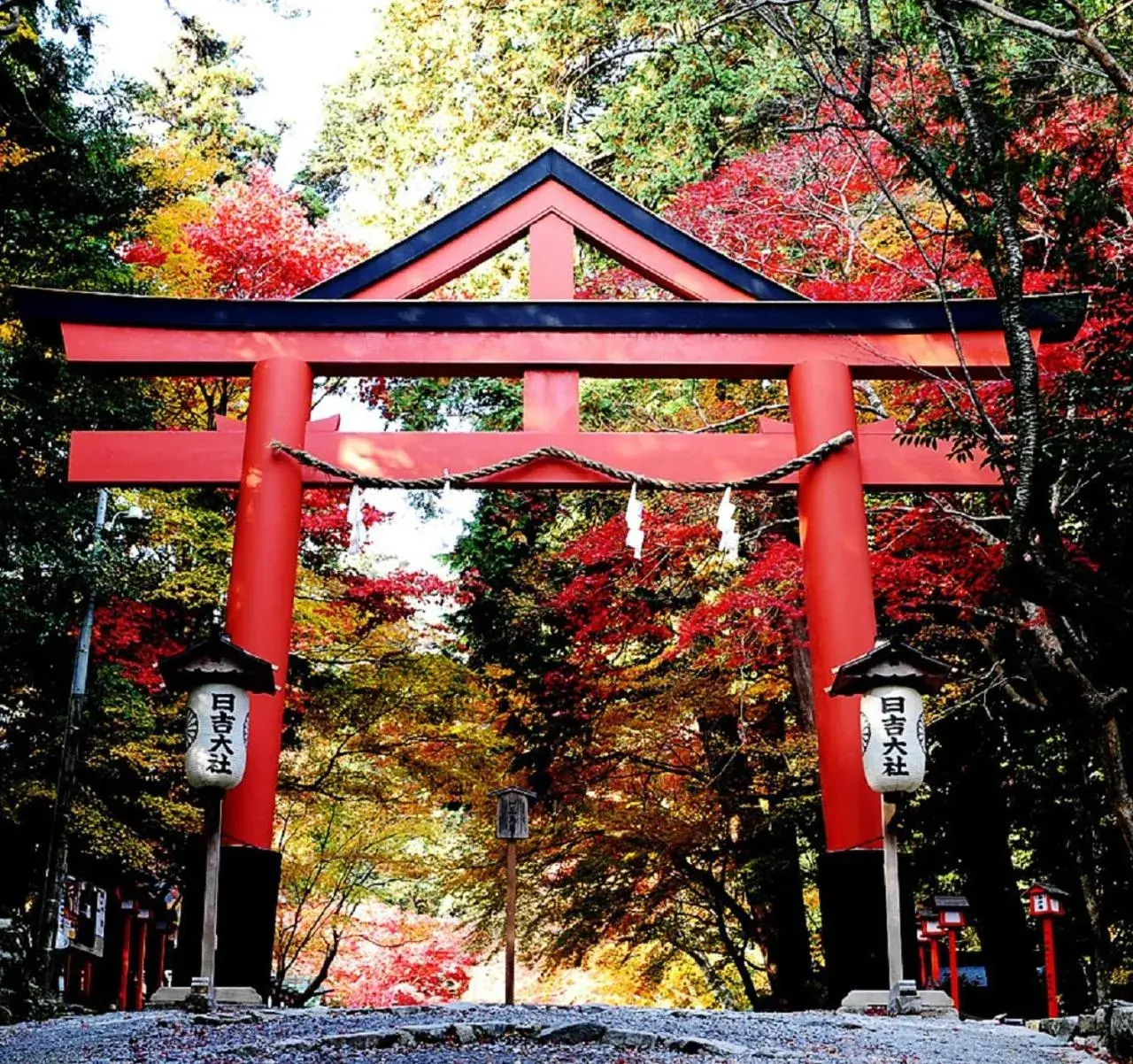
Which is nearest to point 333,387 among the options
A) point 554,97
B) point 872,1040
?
point 554,97

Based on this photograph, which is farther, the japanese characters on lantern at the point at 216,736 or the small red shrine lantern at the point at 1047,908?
the small red shrine lantern at the point at 1047,908

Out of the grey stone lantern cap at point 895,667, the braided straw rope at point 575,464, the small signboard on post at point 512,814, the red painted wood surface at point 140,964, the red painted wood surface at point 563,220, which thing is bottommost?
the red painted wood surface at point 140,964

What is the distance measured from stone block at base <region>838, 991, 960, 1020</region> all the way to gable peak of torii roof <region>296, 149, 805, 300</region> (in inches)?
193

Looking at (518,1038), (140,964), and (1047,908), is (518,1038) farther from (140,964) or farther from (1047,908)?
(140,964)

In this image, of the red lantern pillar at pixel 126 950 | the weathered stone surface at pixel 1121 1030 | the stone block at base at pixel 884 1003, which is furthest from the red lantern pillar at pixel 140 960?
the weathered stone surface at pixel 1121 1030

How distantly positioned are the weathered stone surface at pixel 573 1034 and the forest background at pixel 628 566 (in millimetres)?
2933

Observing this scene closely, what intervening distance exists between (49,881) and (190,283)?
6981 millimetres

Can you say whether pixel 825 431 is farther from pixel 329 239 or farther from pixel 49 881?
pixel 329 239

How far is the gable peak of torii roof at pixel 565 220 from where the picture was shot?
9133 millimetres

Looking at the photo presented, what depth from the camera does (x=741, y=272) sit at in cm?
923

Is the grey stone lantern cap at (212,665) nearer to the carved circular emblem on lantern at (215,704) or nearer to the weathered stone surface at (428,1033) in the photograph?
the carved circular emblem on lantern at (215,704)

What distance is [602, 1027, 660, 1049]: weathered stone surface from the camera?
16.7 ft

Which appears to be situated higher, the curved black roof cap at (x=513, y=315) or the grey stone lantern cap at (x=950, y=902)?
the curved black roof cap at (x=513, y=315)

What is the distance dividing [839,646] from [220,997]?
4.54 metres
